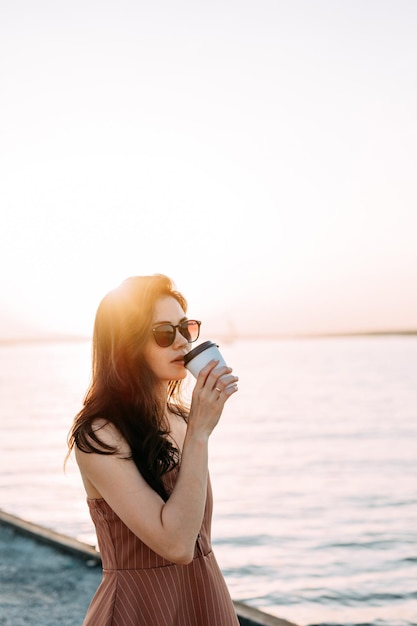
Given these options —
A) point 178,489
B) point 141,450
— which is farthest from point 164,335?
point 178,489

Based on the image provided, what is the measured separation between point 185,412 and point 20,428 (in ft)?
92.4

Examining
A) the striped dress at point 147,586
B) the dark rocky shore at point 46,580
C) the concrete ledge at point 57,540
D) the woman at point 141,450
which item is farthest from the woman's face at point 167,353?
the concrete ledge at point 57,540

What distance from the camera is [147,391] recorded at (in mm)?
2354

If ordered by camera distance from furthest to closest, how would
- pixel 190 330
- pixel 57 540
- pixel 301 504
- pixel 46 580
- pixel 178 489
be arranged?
1. pixel 301 504
2. pixel 57 540
3. pixel 46 580
4. pixel 190 330
5. pixel 178 489

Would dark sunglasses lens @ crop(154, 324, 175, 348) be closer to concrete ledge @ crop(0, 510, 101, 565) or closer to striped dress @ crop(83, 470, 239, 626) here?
striped dress @ crop(83, 470, 239, 626)

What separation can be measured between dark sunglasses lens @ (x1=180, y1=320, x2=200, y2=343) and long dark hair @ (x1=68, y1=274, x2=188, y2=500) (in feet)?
0.34

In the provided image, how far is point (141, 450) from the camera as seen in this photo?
227 cm

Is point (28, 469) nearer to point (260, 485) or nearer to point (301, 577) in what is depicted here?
point (260, 485)

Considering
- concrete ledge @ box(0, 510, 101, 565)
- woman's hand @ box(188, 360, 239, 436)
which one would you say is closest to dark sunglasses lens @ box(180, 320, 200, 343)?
woman's hand @ box(188, 360, 239, 436)

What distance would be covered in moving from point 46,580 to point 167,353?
492 centimetres

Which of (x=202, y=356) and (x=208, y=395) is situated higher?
(x=202, y=356)

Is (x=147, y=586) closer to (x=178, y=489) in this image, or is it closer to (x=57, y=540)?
(x=178, y=489)

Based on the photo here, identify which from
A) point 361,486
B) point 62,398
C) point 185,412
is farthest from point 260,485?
point 62,398

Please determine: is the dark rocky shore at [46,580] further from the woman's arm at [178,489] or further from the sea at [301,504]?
the woman's arm at [178,489]
